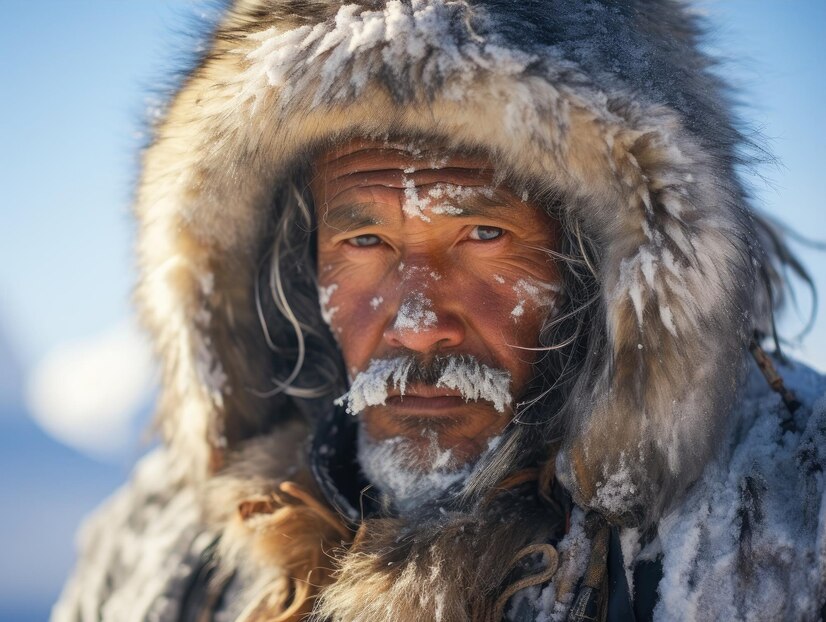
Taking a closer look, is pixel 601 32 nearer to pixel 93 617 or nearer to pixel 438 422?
pixel 438 422

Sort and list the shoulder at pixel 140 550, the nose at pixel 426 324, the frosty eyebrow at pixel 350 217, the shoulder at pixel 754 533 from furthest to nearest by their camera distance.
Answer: the shoulder at pixel 140 550, the frosty eyebrow at pixel 350 217, the nose at pixel 426 324, the shoulder at pixel 754 533

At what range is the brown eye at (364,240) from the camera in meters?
1.63

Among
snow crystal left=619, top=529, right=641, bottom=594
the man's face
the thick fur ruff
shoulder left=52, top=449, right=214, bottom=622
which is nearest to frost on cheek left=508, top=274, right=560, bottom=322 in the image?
the man's face

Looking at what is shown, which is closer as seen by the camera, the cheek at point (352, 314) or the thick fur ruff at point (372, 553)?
the thick fur ruff at point (372, 553)

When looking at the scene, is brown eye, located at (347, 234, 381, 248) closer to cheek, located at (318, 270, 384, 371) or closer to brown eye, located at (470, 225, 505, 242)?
cheek, located at (318, 270, 384, 371)

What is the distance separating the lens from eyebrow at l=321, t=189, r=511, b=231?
1.48m

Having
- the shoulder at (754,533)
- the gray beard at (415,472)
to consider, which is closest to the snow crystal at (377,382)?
the gray beard at (415,472)

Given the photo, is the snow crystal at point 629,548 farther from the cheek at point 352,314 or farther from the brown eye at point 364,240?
the brown eye at point 364,240

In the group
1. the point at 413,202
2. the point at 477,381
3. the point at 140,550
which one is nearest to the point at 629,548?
the point at 477,381

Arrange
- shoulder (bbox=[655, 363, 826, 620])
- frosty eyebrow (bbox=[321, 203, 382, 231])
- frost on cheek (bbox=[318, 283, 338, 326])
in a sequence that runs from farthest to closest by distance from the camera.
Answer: frost on cheek (bbox=[318, 283, 338, 326]), frosty eyebrow (bbox=[321, 203, 382, 231]), shoulder (bbox=[655, 363, 826, 620])

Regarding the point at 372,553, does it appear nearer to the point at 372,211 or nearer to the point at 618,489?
the point at 618,489

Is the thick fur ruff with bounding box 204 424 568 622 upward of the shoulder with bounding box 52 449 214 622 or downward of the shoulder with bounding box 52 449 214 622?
upward

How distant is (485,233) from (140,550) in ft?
4.53

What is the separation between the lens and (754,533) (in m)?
1.18
